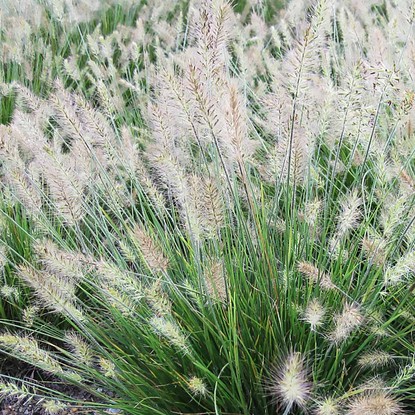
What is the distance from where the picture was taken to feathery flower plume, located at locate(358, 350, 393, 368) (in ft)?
5.67

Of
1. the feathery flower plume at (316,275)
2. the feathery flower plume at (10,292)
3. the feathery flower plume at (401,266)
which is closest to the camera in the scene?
the feathery flower plume at (401,266)

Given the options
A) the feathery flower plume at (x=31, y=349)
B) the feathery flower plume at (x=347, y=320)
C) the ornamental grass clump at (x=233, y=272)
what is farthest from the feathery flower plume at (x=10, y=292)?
the feathery flower plume at (x=347, y=320)

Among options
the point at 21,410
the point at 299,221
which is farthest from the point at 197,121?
the point at 21,410

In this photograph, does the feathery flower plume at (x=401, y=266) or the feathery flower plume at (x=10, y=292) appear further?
the feathery flower plume at (x=10, y=292)

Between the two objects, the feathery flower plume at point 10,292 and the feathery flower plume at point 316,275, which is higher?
the feathery flower plume at point 316,275

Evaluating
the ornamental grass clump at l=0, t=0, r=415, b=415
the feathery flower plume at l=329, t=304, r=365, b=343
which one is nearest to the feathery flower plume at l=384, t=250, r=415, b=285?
the ornamental grass clump at l=0, t=0, r=415, b=415

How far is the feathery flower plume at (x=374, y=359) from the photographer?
1.73 meters

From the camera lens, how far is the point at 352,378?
1.88 metres

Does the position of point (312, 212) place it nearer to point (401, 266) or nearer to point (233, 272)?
point (233, 272)

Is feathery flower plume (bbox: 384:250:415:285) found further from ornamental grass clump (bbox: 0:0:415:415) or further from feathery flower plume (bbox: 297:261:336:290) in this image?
feathery flower plume (bbox: 297:261:336:290)

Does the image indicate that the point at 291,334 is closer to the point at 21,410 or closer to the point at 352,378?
the point at 352,378

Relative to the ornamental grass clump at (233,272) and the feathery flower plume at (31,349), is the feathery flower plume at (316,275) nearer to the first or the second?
the ornamental grass clump at (233,272)

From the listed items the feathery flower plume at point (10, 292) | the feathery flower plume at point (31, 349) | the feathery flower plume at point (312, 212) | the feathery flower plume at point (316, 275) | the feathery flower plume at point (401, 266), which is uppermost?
the feathery flower plume at point (401, 266)

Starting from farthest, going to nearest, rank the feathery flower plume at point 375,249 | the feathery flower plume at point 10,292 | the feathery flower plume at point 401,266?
the feathery flower plume at point 10,292 → the feathery flower plume at point 375,249 → the feathery flower plume at point 401,266
